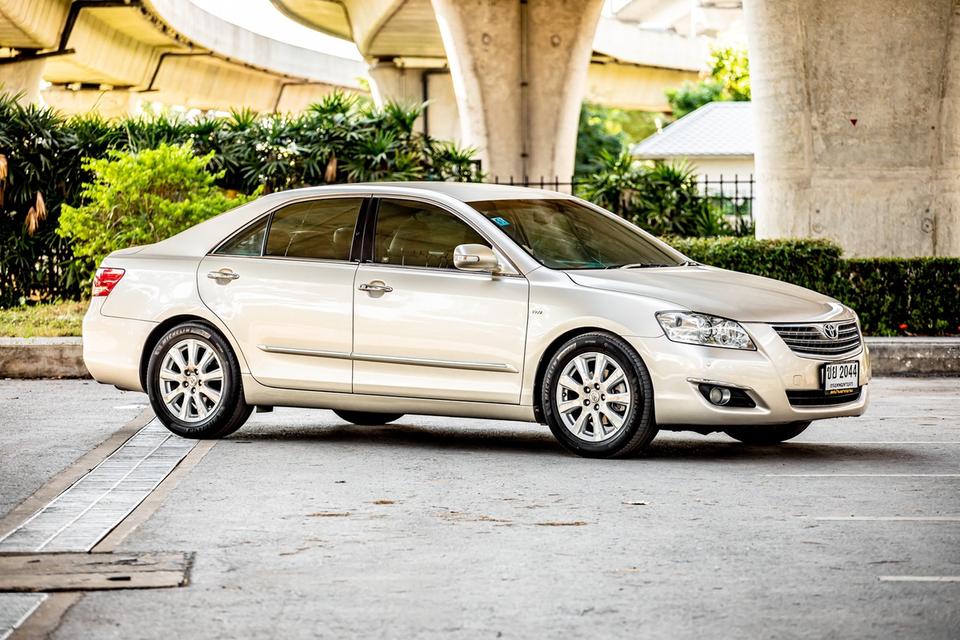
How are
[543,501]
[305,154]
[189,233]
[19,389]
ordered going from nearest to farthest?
[543,501], [189,233], [19,389], [305,154]

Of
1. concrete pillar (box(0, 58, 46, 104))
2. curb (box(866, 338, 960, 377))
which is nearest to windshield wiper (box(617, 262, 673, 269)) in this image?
curb (box(866, 338, 960, 377))

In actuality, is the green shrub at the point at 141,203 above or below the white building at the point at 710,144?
below

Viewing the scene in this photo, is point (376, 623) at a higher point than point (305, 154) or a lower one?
lower

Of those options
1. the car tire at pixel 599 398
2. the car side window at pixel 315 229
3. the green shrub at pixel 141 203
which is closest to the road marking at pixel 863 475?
the car tire at pixel 599 398

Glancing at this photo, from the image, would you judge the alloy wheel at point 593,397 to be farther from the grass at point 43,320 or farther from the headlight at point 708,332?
the grass at point 43,320

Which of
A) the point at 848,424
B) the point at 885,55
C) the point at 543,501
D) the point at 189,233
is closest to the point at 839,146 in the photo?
the point at 885,55

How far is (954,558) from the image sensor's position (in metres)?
6.29

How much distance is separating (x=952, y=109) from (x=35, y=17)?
26.3m

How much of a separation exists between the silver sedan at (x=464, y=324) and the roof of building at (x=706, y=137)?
171 ft

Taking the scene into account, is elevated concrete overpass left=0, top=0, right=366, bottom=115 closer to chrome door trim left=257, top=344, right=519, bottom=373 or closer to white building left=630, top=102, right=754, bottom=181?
white building left=630, top=102, right=754, bottom=181

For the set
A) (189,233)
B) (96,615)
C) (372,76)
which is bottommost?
(96,615)

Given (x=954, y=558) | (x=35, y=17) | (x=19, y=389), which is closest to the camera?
(x=954, y=558)

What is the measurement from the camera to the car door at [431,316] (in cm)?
916

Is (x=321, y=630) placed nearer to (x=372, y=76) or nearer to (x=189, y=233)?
(x=189, y=233)
